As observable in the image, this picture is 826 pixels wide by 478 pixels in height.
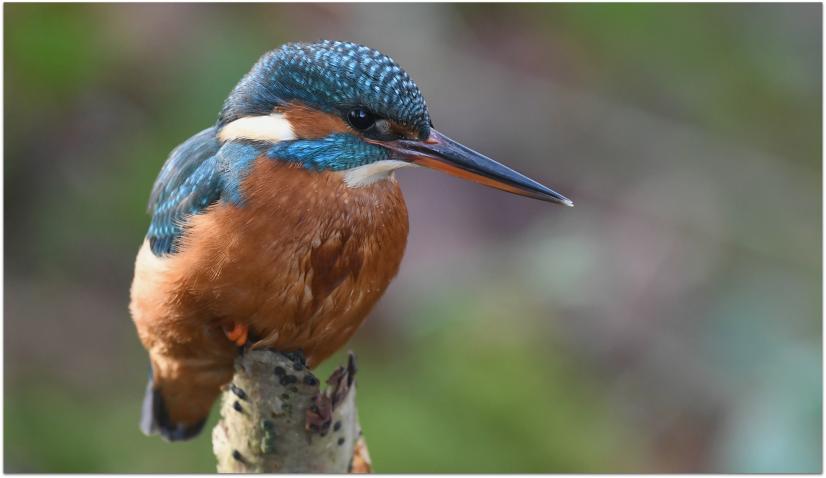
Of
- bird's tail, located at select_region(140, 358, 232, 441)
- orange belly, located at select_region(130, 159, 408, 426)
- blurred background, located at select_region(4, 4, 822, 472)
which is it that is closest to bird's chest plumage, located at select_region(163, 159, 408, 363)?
orange belly, located at select_region(130, 159, 408, 426)

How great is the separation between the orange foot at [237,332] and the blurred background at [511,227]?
131 cm

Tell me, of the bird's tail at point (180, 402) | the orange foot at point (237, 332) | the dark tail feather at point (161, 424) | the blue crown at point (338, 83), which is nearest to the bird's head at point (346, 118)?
the blue crown at point (338, 83)

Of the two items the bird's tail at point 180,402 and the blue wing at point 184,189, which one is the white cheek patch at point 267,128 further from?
the bird's tail at point 180,402

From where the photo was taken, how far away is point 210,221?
207 cm

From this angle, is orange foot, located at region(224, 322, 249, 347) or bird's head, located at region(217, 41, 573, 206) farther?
orange foot, located at region(224, 322, 249, 347)

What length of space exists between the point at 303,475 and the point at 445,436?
138 cm

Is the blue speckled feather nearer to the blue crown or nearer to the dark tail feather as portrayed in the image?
the blue crown

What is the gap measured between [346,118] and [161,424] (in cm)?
A: 118

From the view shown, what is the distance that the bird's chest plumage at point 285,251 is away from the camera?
6.68 feet

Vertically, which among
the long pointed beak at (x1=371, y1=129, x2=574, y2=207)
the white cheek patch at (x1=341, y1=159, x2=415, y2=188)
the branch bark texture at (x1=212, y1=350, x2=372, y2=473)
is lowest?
the branch bark texture at (x1=212, y1=350, x2=372, y2=473)

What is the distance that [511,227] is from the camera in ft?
15.7

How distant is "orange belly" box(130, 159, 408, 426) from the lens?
6.69ft

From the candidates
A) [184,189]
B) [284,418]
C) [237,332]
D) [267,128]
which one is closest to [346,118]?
[267,128]

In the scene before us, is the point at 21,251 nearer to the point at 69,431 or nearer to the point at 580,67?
the point at 69,431
